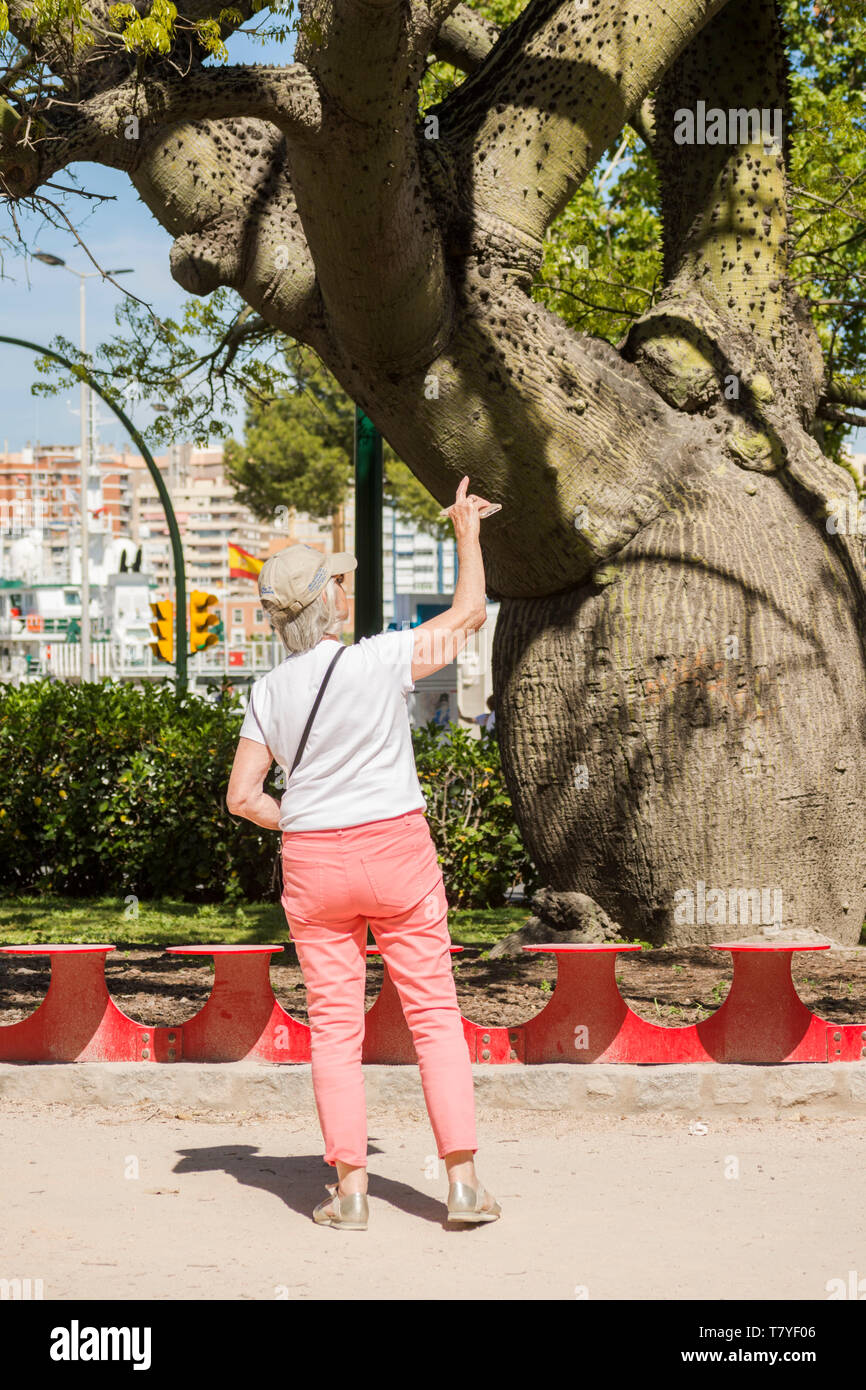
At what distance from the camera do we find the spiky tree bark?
6.75 metres

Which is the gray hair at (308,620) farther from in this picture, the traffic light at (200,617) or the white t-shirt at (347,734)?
the traffic light at (200,617)

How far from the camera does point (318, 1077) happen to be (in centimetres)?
394

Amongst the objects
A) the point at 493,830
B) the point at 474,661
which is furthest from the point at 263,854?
the point at 474,661

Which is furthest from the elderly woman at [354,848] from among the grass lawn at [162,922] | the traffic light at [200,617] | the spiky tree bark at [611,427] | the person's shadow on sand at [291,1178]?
the traffic light at [200,617]

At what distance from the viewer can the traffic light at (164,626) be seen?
86.4 feet

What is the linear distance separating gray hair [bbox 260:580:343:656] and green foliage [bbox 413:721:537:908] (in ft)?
21.7

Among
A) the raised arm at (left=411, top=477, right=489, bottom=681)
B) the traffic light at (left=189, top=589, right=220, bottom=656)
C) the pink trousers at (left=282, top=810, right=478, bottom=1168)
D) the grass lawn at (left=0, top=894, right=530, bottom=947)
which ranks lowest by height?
the grass lawn at (left=0, top=894, right=530, bottom=947)

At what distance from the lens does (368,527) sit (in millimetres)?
10172

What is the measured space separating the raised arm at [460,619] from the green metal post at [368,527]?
584 centimetres

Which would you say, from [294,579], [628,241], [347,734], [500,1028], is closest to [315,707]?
[347,734]

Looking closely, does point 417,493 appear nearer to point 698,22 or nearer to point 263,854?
point 263,854

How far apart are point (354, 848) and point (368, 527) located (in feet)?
21.2

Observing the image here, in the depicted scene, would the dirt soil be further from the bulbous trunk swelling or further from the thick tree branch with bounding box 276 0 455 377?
the thick tree branch with bounding box 276 0 455 377

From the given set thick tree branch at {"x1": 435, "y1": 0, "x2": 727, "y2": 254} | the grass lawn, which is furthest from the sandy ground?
thick tree branch at {"x1": 435, "y1": 0, "x2": 727, "y2": 254}
